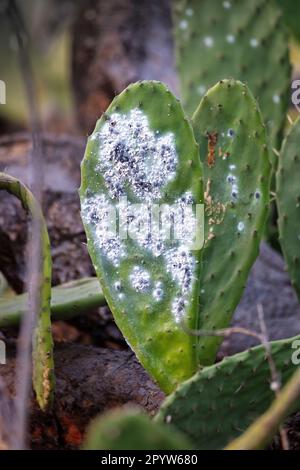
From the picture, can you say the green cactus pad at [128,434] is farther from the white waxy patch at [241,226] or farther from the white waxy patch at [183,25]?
the white waxy patch at [183,25]

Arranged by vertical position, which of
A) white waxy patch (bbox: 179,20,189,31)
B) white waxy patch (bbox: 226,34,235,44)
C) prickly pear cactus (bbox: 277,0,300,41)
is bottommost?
white waxy patch (bbox: 226,34,235,44)

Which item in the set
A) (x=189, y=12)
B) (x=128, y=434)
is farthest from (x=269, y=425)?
(x=189, y=12)

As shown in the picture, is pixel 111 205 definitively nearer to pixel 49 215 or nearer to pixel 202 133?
pixel 202 133

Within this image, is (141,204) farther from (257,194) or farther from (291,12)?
(291,12)

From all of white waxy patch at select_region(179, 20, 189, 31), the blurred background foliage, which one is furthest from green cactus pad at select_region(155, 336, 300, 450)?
the blurred background foliage

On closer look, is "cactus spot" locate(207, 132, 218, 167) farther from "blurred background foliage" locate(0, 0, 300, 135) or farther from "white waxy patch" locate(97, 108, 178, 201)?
"blurred background foliage" locate(0, 0, 300, 135)

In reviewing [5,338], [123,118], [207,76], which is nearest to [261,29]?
[207,76]

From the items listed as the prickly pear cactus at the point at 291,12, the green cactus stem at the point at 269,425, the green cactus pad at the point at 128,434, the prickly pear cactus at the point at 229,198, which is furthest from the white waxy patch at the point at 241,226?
the prickly pear cactus at the point at 291,12
